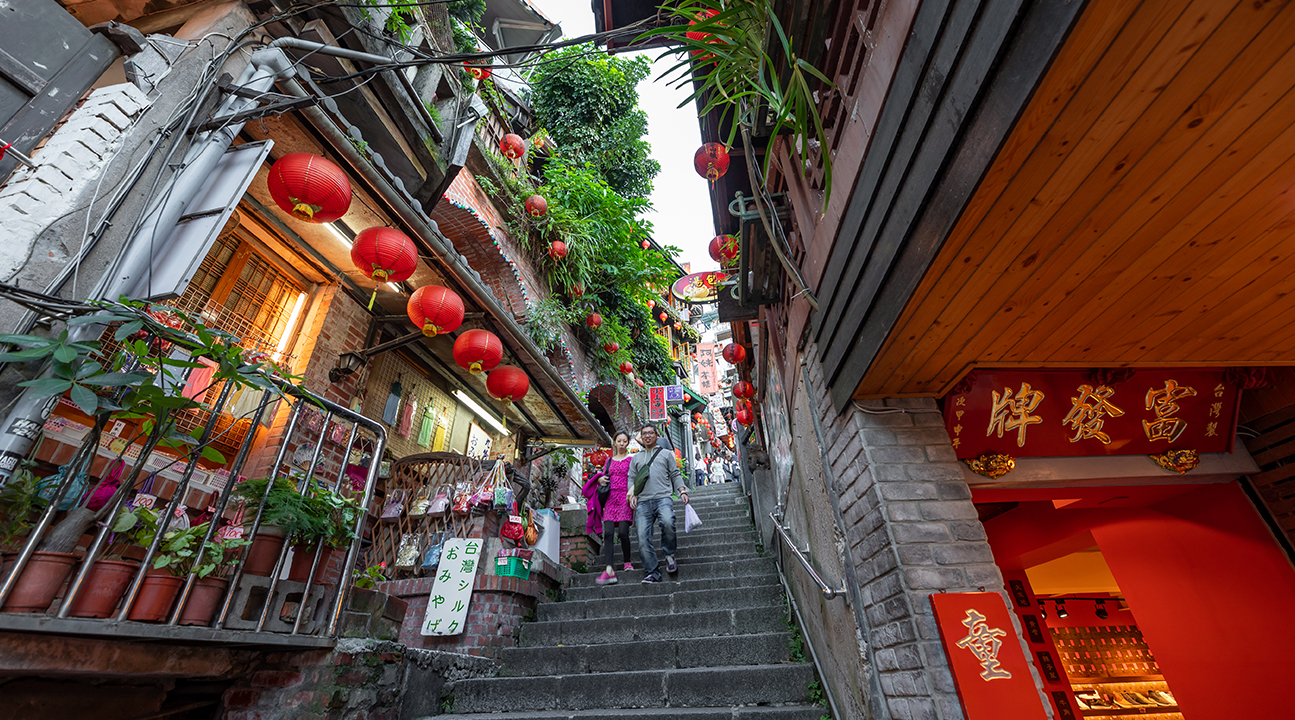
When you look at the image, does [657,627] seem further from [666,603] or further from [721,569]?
[721,569]

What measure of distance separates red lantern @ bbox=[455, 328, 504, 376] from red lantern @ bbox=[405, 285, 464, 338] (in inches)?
27.4

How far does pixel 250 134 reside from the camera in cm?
423

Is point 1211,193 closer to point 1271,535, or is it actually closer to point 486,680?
point 1271,535

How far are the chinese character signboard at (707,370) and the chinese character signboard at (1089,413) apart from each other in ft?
73.1

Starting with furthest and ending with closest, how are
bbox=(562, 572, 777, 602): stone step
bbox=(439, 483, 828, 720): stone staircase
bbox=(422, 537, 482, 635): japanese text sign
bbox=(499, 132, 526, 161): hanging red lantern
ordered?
bbox=(499, 132, 526, 161): hanging red lantern
bbox=(562, 572, 777, 602): stone step
bbox=(422, 537, 482, 635): japanese text sign
bbox=(439, 483, 828, 720): stone staircase

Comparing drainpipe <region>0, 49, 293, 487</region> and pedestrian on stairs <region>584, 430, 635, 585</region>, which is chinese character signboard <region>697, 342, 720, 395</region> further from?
drainpipe <region>0, 49, 293, 487</region>

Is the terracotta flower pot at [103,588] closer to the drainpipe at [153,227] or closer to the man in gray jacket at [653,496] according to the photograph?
the drainpipe at [153,227]

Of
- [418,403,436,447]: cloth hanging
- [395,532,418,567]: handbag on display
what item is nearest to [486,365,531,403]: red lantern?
[418,403,436,447]: cloth hanging

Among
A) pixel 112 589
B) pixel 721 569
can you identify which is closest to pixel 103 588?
pixel 112 589

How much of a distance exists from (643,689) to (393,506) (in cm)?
372

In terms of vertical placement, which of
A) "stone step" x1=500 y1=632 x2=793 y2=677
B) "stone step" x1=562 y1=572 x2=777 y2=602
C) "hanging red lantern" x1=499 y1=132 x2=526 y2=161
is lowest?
"stone step" x1=500 y1=632 x2=793 y2=677

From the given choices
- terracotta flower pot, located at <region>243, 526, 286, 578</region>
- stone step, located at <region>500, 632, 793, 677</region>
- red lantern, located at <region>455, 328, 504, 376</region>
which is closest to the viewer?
terracotta flower pot, located at <region>243, 526, 286, 578</region>

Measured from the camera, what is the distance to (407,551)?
559 centimetres

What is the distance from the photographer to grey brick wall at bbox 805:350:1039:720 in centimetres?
217
